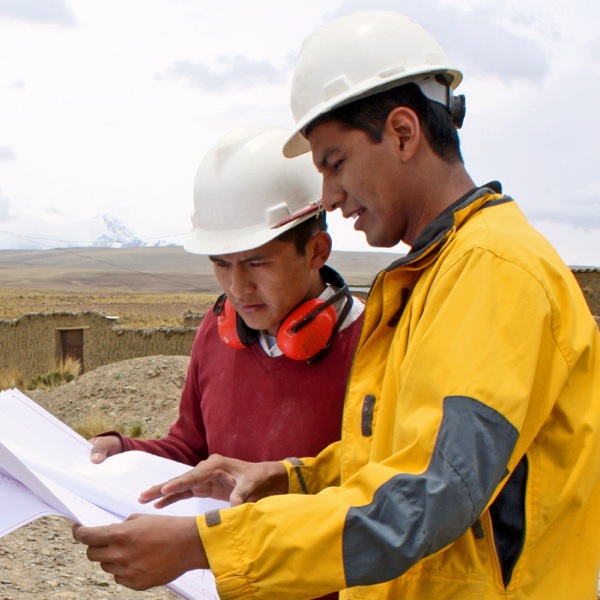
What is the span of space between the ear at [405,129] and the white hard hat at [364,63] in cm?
10

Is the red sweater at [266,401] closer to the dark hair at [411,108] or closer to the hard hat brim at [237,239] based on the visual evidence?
the hard hat brim at [237,239]

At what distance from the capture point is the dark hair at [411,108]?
1.93 meters

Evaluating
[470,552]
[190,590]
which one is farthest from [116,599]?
[470,552]

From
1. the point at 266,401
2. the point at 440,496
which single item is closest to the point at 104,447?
the point at 266,401

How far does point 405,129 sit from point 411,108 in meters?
0.09

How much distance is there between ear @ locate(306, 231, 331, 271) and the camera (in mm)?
2869

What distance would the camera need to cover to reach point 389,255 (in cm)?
18538

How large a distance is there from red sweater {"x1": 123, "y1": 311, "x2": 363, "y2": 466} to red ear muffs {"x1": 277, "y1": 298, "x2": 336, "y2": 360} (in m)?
0.10

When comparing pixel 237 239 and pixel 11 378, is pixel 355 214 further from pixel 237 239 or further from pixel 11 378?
pixel 11 378

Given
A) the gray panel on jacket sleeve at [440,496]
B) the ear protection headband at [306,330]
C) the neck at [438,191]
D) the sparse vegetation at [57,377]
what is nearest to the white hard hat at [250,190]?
the ear protection headband at [306,330]

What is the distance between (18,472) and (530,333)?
1.20 meters

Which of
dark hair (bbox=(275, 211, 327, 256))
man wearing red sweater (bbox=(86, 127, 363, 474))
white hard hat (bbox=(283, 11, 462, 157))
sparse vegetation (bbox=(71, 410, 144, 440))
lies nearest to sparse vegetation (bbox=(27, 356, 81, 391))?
sparse vegetation (bbox=(71, 410, 144, 440))

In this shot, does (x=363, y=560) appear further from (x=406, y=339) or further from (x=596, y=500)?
(x=596, y=500)

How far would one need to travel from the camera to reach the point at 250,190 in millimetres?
2887
